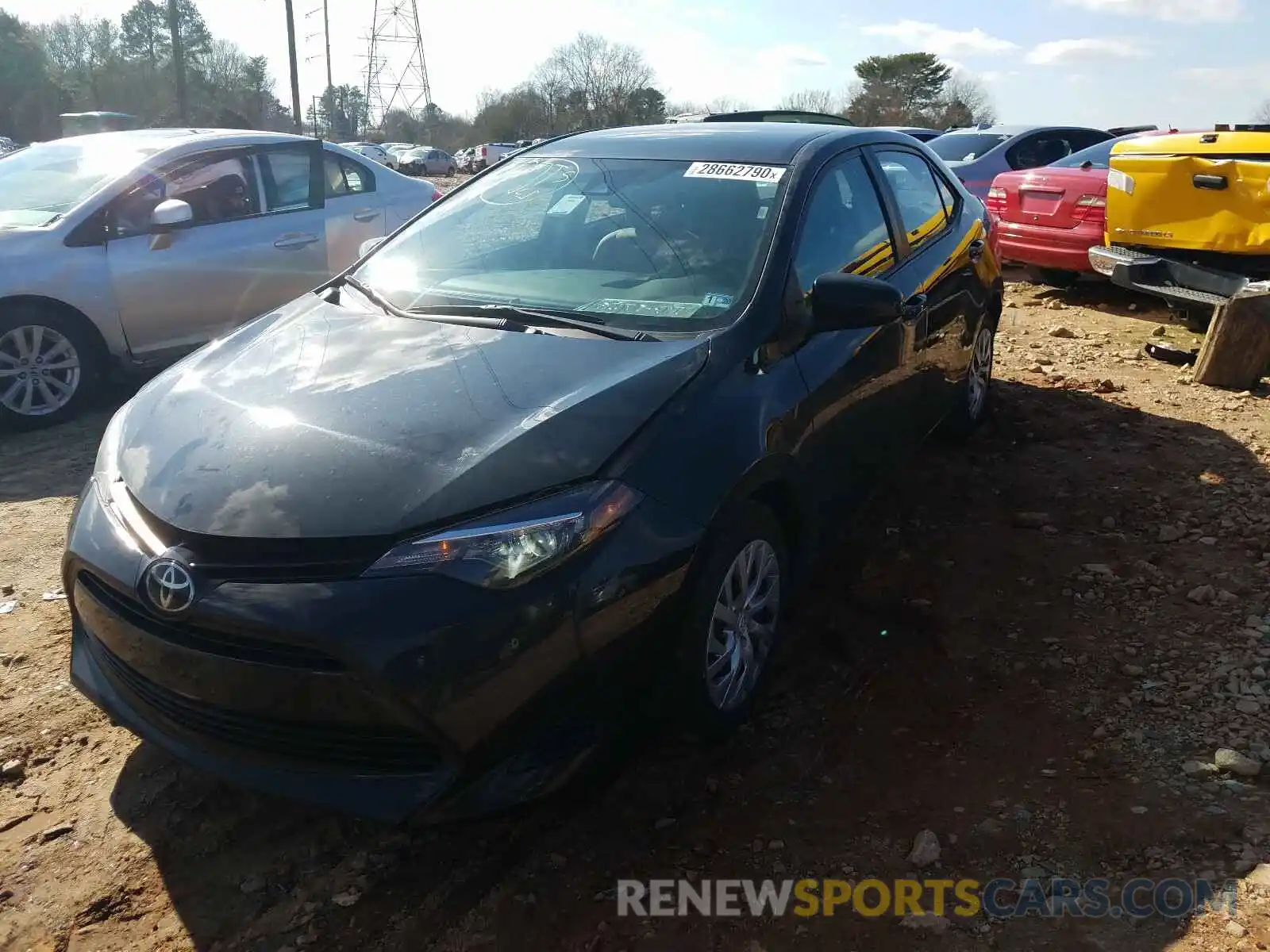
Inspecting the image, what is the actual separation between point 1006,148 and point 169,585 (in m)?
10.9

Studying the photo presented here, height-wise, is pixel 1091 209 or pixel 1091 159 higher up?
pixel 1091 159

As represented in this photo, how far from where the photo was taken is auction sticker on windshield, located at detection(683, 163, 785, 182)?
11.2ft

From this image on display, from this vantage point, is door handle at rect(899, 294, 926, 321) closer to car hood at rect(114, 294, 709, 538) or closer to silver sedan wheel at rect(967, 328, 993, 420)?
silver sedan wheel at rect(967, 328, 993, 420)

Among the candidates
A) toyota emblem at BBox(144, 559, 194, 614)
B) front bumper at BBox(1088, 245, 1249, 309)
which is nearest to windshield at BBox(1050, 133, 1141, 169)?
front bumper at BBox(1088, 245, 1249, 309)

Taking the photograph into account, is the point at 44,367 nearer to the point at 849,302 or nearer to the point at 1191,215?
the point at 849,302

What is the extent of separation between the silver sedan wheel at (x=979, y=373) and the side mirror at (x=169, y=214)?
440 cm

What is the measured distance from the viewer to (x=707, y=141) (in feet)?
12.2

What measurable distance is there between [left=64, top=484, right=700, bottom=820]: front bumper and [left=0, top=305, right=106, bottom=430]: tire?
391cm

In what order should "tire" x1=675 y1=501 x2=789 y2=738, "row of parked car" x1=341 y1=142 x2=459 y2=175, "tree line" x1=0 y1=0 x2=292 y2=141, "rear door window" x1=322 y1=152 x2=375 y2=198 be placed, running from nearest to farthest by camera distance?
"tire" x1=675 y1=501 x2=789 y2=738
"rear door window" x1=322 y1=152 x2=375 y2=198
"row of parked car" x1=341 y1=142 x2=459 y2=175
"tree line" x1=0 y1=0 x2=292 y2=141

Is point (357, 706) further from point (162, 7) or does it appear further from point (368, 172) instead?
point (162, 7)

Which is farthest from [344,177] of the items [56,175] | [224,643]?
[224,643]

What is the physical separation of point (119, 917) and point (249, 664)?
2.35ft

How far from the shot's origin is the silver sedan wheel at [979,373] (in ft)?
16.4

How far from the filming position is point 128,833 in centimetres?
251
